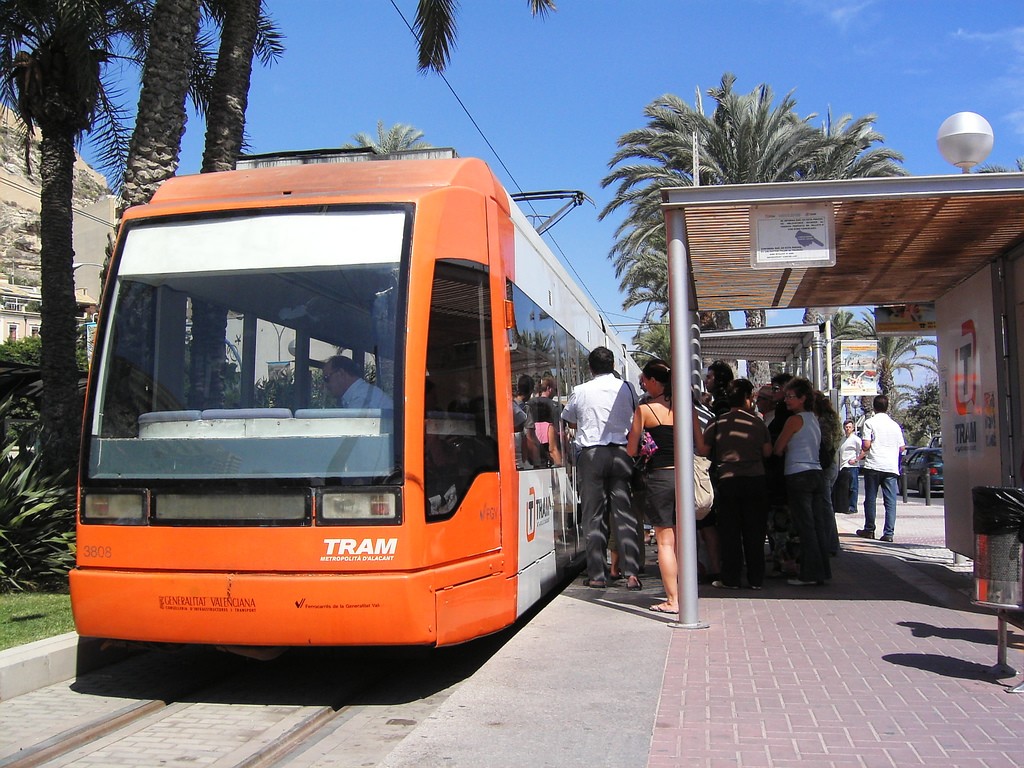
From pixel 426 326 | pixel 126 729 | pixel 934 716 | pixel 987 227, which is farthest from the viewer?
pixel 987 227

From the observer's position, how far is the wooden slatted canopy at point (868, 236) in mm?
6965

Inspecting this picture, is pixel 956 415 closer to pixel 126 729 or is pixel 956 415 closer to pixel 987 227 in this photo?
pixel 987 227

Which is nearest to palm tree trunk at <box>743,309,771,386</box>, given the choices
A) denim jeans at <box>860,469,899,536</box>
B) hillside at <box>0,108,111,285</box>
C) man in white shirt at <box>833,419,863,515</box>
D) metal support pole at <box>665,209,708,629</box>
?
man in white shirt at <box>833,419,863,515</box>

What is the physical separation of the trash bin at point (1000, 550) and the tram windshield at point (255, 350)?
3246 millimetres

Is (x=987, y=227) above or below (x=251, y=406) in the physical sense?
above

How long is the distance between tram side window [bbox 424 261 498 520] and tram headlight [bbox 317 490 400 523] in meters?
0.24

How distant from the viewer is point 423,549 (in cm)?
539

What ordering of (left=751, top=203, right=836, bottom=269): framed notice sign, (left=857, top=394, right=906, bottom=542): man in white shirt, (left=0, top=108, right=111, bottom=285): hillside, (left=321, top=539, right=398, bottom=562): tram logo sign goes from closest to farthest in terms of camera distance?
(left=321, top=539, right=398, bottom=562): tram logo sign
(left=751, top=203, right=836, bottom=269): framed notice sign
(left=857, top=394, right=906, bottom=542): man in white shirt
(left=0, top=108, right=111, bottom=285): hillside

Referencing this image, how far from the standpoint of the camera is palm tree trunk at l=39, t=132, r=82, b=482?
37.4 ft

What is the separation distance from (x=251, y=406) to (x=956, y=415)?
730 cm

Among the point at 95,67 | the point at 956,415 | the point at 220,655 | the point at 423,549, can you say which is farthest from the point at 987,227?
the point at 95,67

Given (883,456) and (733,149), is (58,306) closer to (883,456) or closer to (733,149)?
(883,456)

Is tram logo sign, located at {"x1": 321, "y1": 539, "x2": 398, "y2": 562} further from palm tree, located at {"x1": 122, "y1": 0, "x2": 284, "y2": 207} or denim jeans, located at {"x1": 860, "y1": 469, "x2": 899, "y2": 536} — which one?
denim jeans, located at {"x1": 860, "y1": 469, "x2": 899, "y2": 536}

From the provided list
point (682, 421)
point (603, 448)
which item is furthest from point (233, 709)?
point (603, 448)
